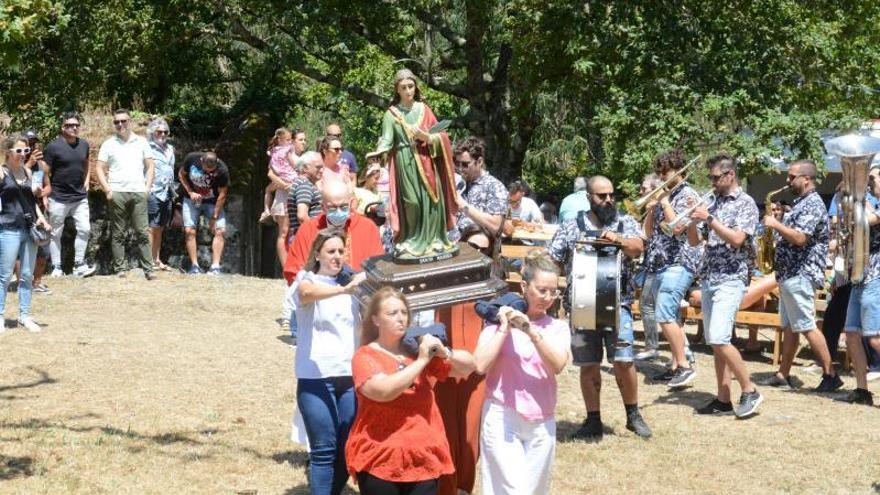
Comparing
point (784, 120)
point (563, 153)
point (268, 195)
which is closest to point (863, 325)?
point (784, 120)

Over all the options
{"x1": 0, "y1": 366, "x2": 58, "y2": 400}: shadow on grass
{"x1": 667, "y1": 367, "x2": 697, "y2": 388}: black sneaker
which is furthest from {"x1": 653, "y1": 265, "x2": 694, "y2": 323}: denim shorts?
{"x1": 0, "y1": 366, "x2": 58, "y2": 400}: shadow on grass

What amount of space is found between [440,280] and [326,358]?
73 cm

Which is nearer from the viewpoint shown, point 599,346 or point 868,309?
point 599,346

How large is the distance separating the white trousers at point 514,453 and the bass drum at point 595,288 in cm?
204

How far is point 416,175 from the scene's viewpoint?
252 inches

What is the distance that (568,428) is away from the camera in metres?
8.50

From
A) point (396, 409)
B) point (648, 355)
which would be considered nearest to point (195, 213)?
point (648, 355)

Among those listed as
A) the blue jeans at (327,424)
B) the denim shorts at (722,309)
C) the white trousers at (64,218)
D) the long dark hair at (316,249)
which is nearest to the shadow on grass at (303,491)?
the blue jeans at (327,424)

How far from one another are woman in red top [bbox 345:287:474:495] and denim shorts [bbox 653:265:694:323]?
4.89 metres

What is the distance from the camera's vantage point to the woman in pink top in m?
5.43

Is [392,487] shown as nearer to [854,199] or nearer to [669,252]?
[854,199]

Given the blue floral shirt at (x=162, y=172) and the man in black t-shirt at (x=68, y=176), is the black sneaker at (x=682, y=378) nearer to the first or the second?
the blue floral shirt at (x=162, y=172)

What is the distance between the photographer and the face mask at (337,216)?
6.45m

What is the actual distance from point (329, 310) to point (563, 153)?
26.8 m
